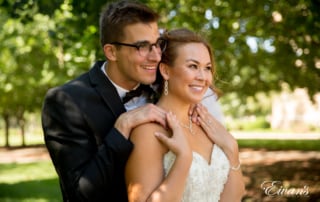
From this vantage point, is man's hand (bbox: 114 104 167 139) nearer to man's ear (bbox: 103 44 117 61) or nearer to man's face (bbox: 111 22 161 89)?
man's face (bbox: 111 22 161 89)

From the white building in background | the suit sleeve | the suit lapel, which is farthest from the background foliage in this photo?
the white building in background

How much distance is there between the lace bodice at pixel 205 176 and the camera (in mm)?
2881

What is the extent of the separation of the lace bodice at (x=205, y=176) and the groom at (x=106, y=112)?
32 centimetres

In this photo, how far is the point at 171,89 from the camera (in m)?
3.02

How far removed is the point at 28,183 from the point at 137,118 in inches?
435

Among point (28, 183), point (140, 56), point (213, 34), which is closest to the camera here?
point (140, 56)

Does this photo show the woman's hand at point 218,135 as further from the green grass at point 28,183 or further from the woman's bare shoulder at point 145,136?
the green grass at point 28,183

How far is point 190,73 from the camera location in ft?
9.55

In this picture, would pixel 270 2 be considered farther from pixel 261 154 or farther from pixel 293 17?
pixel 261 154

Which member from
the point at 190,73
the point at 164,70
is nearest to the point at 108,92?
the point at 164,70

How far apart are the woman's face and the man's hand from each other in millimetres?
227

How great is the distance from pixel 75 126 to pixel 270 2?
21.6ft

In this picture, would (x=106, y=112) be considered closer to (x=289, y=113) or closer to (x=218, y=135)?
(x=218, y=135)

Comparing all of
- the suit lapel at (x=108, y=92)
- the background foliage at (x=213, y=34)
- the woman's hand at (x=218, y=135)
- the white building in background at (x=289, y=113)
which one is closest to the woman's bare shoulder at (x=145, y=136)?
the suit lapel at (x=108, y=92)
